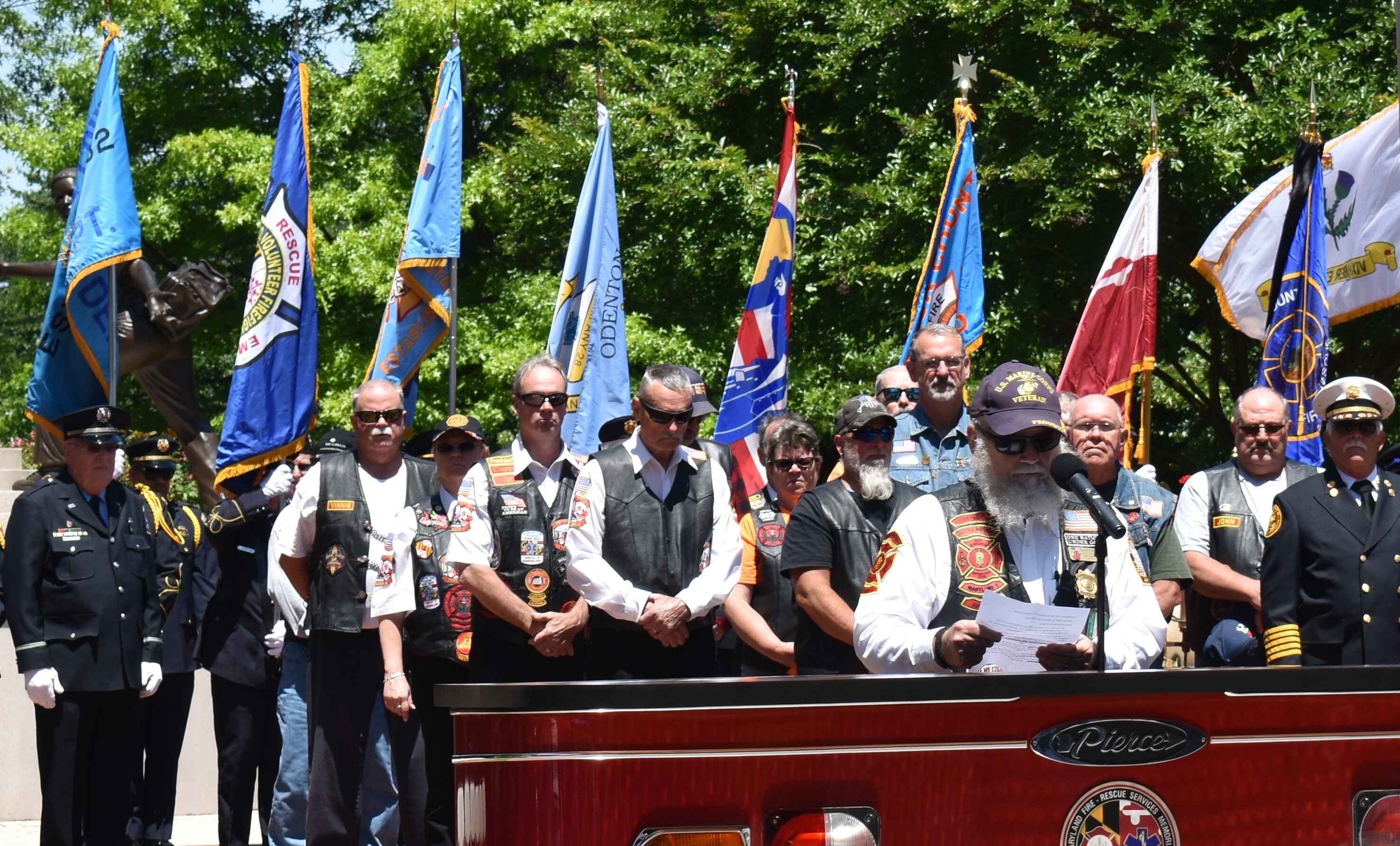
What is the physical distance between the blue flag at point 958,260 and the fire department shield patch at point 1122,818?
6.59 metres

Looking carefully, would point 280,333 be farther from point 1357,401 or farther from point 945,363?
point 1357,401

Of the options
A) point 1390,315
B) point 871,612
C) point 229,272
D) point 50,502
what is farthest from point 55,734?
point 229,272

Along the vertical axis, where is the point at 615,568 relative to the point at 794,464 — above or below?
below

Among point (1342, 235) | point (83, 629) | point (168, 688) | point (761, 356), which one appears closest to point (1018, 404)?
point (83, 629)

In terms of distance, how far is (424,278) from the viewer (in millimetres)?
10336

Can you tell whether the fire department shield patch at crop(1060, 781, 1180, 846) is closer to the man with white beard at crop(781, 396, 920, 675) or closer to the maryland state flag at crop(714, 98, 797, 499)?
the man with white beard at crop(781, 396, 920, 675)

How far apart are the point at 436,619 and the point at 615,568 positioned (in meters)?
1.28

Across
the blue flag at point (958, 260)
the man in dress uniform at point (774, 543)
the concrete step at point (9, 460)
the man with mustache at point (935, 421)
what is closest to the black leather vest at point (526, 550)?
the man in dress uniform at point (774, 543)

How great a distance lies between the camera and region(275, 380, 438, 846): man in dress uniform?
668 cm

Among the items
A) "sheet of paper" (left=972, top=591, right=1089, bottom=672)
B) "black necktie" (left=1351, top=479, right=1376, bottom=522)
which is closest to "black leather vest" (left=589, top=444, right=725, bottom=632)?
"sheet of paper" (left=972, top=591, right=1089, bottom=672)

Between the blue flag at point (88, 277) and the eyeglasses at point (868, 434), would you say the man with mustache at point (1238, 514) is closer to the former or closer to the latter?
the eyeglasses at point (868, 434)

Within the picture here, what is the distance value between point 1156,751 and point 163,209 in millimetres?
21203

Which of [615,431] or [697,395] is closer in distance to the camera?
[697,395]

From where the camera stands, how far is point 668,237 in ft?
55.3
